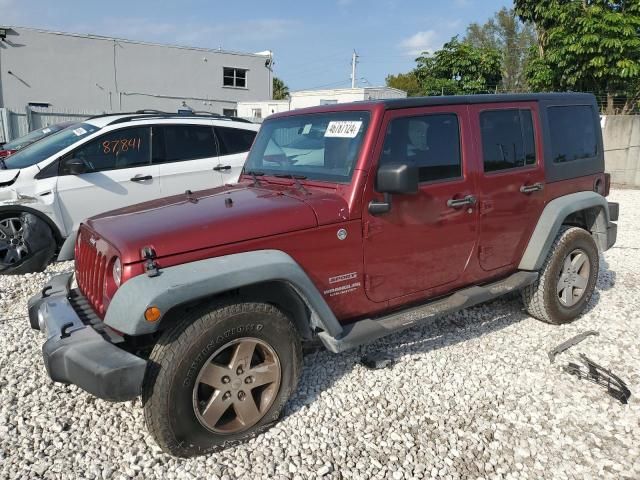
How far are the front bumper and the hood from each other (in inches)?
18.0

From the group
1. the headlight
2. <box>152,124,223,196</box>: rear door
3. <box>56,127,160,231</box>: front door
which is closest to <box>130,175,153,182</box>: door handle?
<box>56,127,160,231</box>: front door

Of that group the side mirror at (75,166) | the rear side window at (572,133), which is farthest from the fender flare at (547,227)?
the side mirror at (75,166)

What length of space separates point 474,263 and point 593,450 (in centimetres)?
146

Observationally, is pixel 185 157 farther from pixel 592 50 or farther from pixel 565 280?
pixel 592 50

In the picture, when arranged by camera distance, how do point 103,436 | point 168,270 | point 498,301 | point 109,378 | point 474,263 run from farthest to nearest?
point 498,301
point 474,263
point 103,436
point 168,270
point 109,378

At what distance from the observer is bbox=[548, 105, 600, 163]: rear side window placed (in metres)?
4.35

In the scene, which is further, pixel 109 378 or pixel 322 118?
pixel 322 118

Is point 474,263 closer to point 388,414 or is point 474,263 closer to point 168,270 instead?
point 388,414

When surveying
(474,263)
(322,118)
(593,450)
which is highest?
(322,118)

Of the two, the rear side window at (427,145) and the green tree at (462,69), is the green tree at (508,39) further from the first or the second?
the rear side window at (427,145)

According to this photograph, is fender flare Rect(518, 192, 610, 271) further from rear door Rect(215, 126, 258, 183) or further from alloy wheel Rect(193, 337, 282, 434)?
rear door Rect(215, 126, 258, 183)

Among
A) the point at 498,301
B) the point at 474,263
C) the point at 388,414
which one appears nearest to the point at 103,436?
the point at 388,414

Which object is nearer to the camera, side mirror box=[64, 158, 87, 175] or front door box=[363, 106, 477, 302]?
front door box=[363, 106, 477, 302]

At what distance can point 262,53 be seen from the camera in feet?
103
